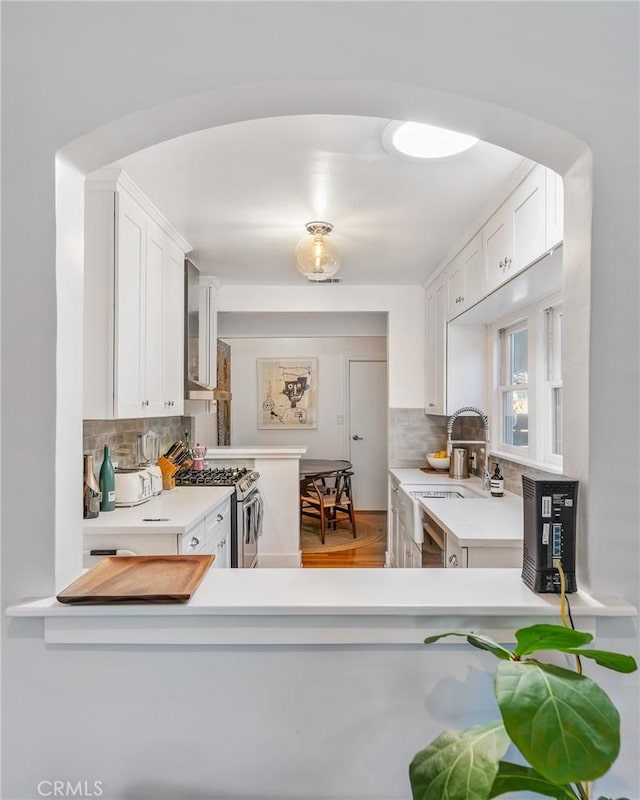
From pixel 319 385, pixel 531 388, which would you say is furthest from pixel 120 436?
pixel 319 385

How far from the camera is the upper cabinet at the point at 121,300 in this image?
2094 millimetres

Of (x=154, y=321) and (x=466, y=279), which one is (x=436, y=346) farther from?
(x=154, y=321)

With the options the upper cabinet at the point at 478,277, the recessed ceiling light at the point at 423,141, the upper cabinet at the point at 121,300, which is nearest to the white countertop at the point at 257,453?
the upper cabinet at the point at 478,277

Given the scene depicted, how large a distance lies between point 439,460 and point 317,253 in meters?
2.09

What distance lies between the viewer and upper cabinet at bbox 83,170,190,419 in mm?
2094

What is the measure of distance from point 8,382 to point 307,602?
0.78 m

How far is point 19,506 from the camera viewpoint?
0.99 m

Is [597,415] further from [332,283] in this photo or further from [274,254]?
[332,283]

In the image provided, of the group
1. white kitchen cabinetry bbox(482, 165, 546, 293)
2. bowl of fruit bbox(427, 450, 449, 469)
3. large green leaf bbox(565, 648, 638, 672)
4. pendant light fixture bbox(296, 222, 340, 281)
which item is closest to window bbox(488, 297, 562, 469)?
white kitchen cabinetry bbox(482, 165, 546, 293)

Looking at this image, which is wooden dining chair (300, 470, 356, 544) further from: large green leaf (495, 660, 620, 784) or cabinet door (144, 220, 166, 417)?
large green leaf (495, 660, 620, 784)

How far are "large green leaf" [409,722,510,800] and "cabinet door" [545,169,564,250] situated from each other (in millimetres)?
1540

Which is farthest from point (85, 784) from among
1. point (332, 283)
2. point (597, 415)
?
point (332, 283)

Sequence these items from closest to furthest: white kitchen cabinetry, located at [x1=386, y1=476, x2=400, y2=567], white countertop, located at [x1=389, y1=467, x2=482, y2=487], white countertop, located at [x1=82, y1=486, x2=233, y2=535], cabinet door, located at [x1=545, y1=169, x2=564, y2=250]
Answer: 1. cabinet door, located at [x1=545, y1=169, x2=564, y2=250]
2. white countertop, located at [x1=82, y1=486, x2=233, y2=535]
3. white countertop, located at [x1=389, y1=467, x2=482, y2=487]
4. white kitchen cabinetry, located at [x1=386, y1=476, x2=400, y2=567]

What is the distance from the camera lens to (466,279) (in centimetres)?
288
